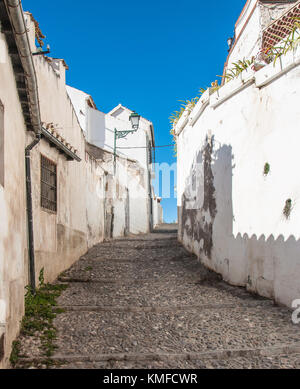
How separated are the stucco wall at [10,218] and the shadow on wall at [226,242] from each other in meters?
3.70

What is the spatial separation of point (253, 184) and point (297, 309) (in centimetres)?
219

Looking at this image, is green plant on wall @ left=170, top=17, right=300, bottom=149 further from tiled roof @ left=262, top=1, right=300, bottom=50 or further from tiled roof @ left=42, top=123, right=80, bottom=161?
tiled roof @ left=42, top=123, right=80, bottom=161

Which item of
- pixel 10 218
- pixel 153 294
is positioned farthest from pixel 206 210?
pixel 10 218

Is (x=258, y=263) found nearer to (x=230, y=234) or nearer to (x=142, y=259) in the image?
(x=230, y=234)

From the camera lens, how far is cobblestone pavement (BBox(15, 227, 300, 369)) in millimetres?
3799

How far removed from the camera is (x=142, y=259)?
31.3 ft

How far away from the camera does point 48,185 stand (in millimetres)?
6910

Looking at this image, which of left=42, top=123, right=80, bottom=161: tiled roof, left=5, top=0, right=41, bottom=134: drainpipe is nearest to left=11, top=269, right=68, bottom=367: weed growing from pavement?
left=42, top=123, right=80, bottom=161: tiled roof

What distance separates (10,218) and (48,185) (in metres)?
2.98

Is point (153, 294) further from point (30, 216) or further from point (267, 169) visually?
point (267, 169)

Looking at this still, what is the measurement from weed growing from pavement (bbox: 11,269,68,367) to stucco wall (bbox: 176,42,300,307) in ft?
10.7

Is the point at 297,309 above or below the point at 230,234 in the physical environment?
below
